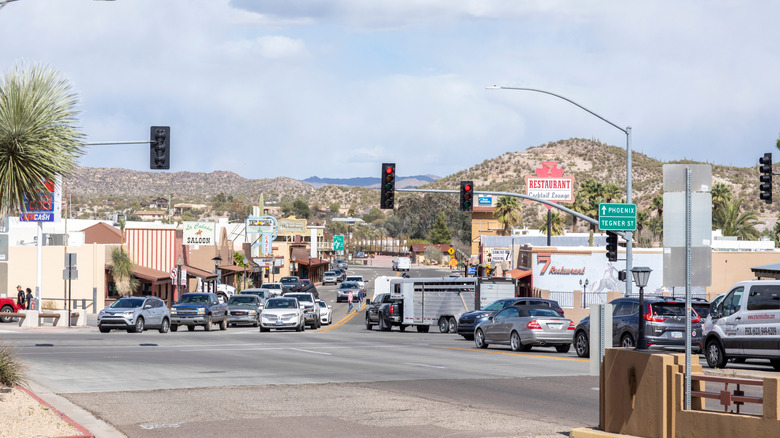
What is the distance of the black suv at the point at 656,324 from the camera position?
24.0 metres

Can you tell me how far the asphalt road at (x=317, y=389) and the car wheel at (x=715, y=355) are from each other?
3208mm

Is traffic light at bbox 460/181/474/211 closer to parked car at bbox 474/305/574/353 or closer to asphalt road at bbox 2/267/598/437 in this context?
parked car at bbox 474/305/574/353

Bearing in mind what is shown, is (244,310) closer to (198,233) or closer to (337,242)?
(198,233)

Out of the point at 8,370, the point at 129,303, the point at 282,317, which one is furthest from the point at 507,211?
the point at 8,370

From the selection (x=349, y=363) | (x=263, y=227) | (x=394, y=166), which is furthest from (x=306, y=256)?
→ (x=349, y=363)

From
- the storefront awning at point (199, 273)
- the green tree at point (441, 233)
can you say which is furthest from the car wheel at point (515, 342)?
the green tree at point (441, 233)

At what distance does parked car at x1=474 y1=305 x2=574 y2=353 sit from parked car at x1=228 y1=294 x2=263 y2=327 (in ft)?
63.1

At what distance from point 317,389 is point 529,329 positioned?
39.5ft

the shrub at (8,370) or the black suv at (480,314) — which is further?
the black suv at (480,314)

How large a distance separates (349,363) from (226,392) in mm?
6753

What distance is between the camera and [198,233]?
70625mm

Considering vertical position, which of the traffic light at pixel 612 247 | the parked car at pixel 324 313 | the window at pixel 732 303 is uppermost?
the traffic light at pixel 612 247

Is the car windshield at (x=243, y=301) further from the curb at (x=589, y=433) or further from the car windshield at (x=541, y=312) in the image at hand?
the curb at (x=589, y=433)

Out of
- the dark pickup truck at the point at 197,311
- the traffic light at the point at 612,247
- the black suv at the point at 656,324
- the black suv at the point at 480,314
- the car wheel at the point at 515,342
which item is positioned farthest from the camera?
the dark pickup truck at the point at 197,311
